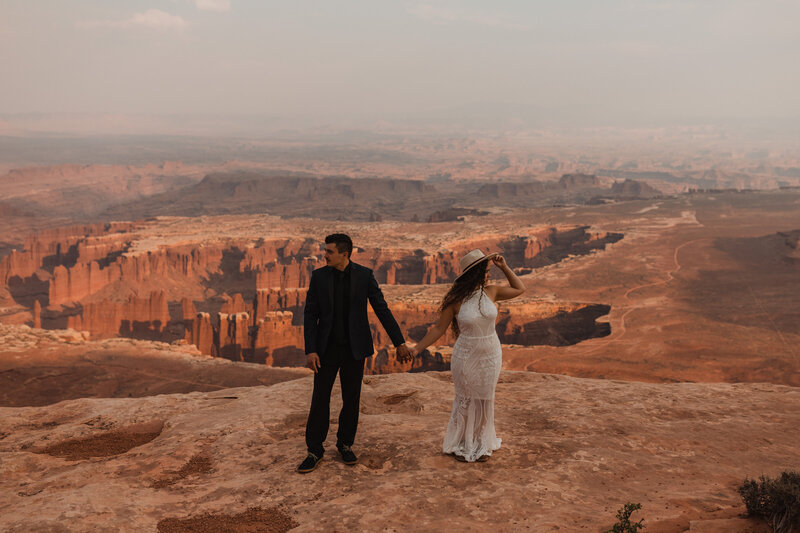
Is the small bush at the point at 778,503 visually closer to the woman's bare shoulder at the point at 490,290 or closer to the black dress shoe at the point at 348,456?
the woman's bare shoulder at the point at 490,290

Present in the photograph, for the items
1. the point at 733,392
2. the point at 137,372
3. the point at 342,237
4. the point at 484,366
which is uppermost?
the point at 342,237

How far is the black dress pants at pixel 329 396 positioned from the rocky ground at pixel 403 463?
0.27 m

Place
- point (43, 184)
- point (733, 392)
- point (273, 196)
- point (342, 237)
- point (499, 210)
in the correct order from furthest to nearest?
point (43, 184)
point (273, 196)
point (499, 210)
point (733, 392)
point (342, 237)

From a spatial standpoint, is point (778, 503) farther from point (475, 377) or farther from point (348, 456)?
point (348, 456)

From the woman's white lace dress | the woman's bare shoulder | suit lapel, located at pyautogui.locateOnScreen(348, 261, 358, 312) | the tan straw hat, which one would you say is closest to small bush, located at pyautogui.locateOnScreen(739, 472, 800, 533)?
the woman's white lace dress

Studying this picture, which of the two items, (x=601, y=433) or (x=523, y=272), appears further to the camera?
(x=523, y=272)

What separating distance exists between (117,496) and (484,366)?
129 inches

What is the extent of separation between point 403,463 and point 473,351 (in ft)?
4.13

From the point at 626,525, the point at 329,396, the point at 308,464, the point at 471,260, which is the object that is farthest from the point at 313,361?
the point at 626,525

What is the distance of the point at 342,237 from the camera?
16.0 feet

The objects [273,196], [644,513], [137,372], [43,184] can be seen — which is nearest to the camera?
[644,513]

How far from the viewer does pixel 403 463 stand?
17.0ft

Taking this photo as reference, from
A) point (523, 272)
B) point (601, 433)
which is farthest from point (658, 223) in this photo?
point (601, 433)

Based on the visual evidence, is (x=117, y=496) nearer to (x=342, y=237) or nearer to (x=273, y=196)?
(x=342, y=237)
